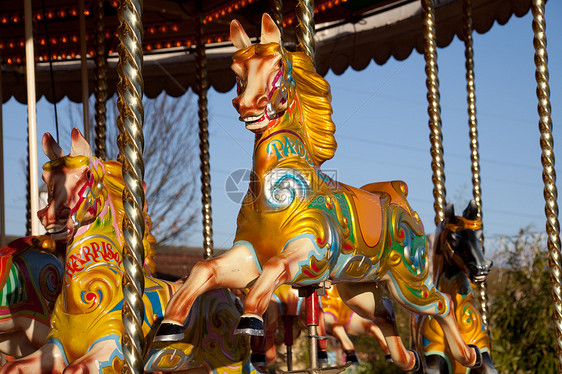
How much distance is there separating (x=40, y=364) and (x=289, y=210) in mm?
940

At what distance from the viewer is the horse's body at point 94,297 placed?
2377mm

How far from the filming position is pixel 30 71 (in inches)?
135

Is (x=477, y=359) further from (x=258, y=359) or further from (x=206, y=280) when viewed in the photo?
(x=206, y=280)

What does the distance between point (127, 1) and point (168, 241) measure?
12283 mm

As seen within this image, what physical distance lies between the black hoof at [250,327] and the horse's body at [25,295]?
1177mm

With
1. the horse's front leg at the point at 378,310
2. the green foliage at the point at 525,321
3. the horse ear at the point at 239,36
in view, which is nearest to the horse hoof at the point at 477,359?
the horse's front leg at the point at 378,310

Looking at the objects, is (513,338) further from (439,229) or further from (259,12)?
(259,12)

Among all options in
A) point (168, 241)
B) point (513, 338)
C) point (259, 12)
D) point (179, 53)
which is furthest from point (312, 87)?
point (168, 241)

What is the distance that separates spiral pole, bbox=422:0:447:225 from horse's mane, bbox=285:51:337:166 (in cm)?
155

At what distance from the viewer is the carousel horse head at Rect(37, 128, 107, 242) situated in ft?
7.89

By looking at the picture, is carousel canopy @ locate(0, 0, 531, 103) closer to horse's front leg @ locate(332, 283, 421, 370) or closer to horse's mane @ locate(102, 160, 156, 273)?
horse's mane @ locate(102, 160, 156, 273)

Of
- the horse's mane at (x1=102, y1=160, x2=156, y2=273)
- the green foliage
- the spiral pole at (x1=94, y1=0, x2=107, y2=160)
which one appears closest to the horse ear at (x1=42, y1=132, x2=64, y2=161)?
the horse's mane at (x1=102, y1=160, x2=156, y2=273)

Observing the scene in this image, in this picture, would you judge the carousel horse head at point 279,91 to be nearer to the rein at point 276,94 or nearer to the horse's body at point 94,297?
the rein at point 276,94

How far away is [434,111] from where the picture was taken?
3961 millimetres
